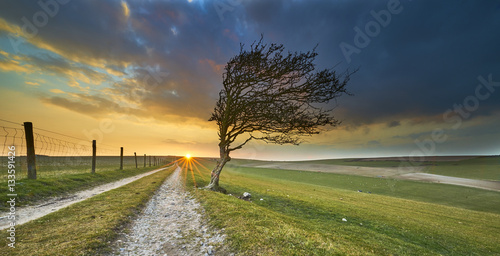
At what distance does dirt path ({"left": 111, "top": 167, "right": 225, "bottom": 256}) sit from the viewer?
7.17 meters

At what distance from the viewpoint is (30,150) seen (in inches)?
695

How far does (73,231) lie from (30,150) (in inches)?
625

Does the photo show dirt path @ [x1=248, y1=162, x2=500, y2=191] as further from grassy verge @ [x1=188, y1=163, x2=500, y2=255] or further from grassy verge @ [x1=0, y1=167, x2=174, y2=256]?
grassy verge @ [x1=0, y1=167, x2=174, y2=256]

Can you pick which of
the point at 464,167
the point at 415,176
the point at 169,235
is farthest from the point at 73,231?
the point at 464,167

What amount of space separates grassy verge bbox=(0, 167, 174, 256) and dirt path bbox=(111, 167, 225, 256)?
66cm

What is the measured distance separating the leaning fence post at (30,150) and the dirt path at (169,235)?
1312 cm

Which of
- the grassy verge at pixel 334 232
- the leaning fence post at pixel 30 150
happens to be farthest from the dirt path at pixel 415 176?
the leaning fence post at pixel 30 150

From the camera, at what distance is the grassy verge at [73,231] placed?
21.5ft

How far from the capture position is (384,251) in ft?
29.8

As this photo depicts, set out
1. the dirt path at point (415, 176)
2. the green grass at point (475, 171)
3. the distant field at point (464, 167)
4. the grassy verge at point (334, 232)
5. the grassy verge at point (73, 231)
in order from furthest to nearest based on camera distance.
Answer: the distant field at point (464, 167) → the green grass at point (475, 171) → the dirt path at point (415, 176) → the grassy verge at point (334, 232) → the grassy verge at point (73, 231)

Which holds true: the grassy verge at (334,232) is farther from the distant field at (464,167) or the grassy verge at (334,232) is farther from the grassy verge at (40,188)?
the distant field at (464,167)

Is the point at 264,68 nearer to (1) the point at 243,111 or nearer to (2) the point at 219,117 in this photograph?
(1) the point at 243,111

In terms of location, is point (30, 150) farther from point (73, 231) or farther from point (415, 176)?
point (415, 176)

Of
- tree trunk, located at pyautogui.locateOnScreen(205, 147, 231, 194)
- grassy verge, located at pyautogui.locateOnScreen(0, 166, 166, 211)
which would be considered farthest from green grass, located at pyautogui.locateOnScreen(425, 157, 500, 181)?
grassy verge, located at pyautogui.locateOnScreen(0, 166, 166, 211)
